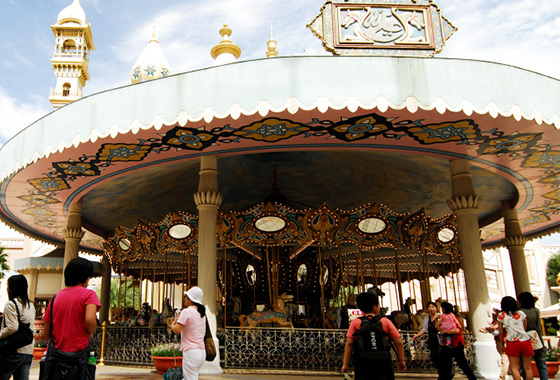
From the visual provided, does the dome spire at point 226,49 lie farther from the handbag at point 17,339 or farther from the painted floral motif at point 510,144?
the handbag at point 17,339

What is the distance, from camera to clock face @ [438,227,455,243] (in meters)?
14.2

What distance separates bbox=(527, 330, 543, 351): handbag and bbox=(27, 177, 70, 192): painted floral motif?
1060 cm

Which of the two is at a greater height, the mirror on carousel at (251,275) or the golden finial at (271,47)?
the golden finial at (271,47)

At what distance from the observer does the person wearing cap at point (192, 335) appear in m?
5.50

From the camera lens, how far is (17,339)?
4.58 metres

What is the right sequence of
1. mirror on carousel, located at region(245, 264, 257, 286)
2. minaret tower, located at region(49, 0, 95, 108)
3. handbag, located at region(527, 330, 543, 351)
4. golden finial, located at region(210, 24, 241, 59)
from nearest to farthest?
handbag, located at region(527, 330, 543, 351) → golden finial, located at region(210, 24, 241, 59) → mirror on carousel, located at region(245, 264, 257, 286) → minaret tower, located at region(49, 0, 95, 108)

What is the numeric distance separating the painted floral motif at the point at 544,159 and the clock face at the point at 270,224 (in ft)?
20.3

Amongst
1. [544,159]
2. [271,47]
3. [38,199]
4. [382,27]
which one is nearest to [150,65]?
[271,47]

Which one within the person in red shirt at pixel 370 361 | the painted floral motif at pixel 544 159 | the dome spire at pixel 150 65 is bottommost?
the person in red shirt at pixel 370 361

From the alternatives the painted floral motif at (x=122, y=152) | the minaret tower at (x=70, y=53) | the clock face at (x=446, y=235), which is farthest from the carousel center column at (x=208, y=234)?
the minaret tower at (x=70, y=53)

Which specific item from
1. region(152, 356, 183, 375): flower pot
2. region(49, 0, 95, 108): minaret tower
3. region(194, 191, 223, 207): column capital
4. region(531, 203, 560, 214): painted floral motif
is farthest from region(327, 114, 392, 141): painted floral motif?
region(49, 0, 95, 108): minaret tower

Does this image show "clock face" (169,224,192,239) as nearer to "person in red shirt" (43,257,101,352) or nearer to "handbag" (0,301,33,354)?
"handbag" (0,301,33,354)

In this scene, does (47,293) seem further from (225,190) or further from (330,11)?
(330,11)

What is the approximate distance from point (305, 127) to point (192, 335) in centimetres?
538
